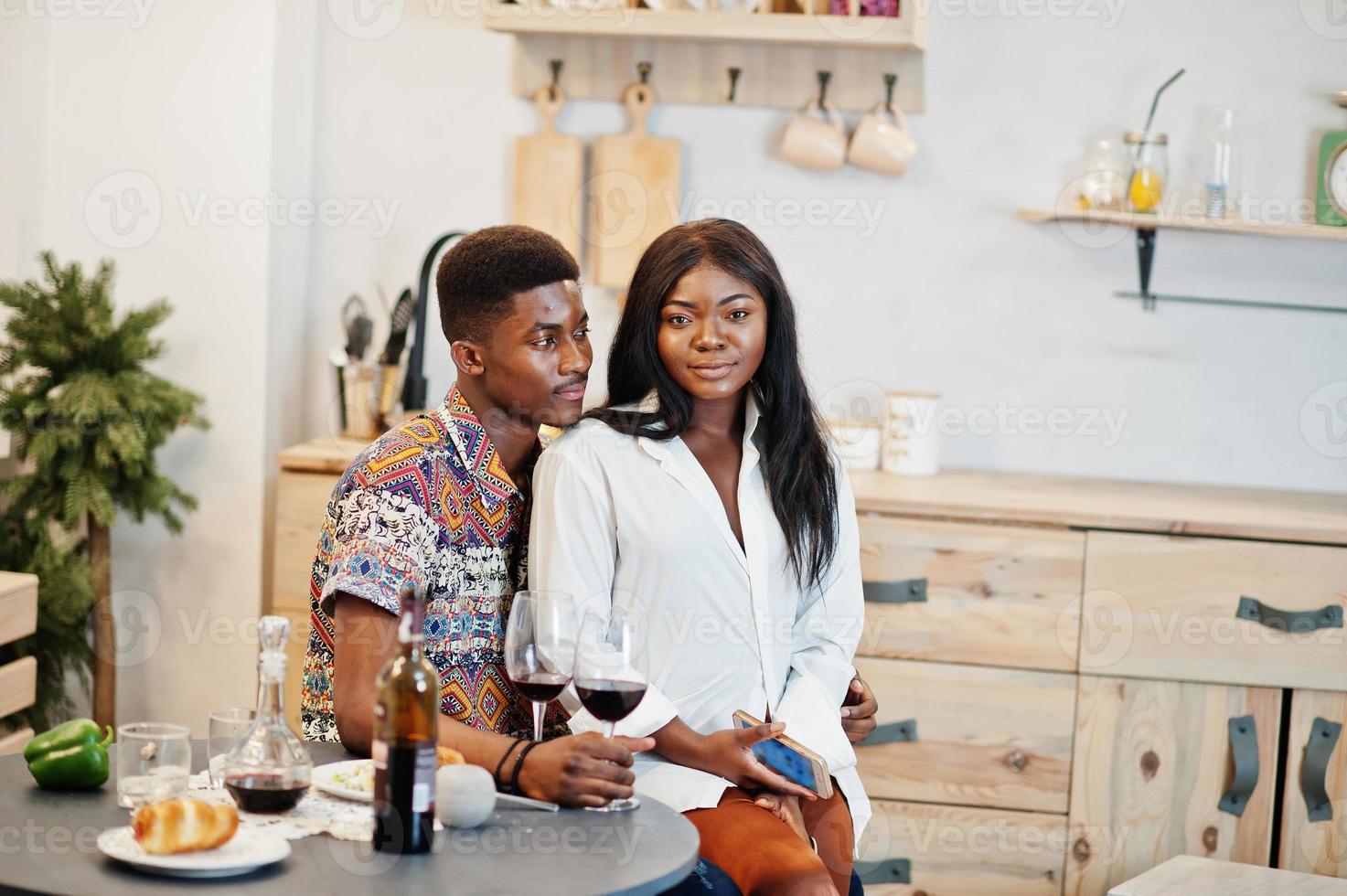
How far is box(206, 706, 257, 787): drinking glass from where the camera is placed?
4.65 ft

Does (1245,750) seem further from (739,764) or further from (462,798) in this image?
(462,798)

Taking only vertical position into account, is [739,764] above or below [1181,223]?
below

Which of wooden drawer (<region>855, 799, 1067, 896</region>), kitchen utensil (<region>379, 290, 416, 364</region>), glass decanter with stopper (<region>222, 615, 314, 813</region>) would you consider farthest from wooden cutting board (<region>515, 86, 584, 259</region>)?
glass decanter with stopper (<region>222, 615, 314, 813</region>)

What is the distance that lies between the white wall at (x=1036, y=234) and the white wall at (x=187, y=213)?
34 cm

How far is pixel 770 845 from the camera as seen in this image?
5.78ft

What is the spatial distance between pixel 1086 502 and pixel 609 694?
157cm

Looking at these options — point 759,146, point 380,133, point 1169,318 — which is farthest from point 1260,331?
point 380,133

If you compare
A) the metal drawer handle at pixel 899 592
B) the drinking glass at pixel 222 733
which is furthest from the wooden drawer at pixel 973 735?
the drinking glass at pixel 222 733

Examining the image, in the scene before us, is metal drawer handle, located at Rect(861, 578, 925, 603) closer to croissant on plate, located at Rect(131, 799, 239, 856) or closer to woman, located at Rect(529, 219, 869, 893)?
woman, located at Rect(529, 219, 869, 893)

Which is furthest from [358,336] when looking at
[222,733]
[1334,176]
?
[1334,176]

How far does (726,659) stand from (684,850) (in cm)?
66

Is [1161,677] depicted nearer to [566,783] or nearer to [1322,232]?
[1322,232]

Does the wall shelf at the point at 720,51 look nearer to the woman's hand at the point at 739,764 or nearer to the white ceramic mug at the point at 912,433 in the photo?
the white ceramic mug at the point at 912,433

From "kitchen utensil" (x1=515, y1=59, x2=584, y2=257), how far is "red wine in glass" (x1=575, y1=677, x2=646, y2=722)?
1902 mm
